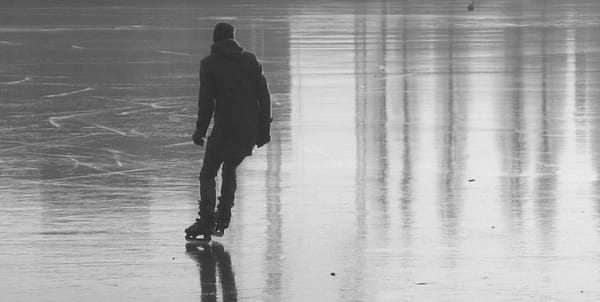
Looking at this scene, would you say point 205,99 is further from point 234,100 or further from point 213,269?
point 213,269

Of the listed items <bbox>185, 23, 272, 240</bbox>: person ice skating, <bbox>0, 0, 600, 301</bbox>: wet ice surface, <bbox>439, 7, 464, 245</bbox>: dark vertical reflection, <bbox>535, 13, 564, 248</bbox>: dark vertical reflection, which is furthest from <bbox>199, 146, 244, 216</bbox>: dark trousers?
<bbox>535, 13, 564, 248</bbox>: dark vertical reflection

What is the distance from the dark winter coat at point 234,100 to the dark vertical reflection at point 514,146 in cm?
184

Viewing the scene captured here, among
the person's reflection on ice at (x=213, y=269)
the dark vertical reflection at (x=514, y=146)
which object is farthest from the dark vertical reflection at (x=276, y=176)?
the dark vertical reflection at (x=514, y=146)

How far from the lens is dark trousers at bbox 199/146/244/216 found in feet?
35.8

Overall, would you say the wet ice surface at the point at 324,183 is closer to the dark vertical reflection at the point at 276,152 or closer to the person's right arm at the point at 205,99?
the dark vertical reflection at the point at 276,152

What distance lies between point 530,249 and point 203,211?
2088 mm

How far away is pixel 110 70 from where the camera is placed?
90.3 feet

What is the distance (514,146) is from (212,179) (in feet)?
18.6

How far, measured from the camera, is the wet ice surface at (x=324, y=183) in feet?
30.6

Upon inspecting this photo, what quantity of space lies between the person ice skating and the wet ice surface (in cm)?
26

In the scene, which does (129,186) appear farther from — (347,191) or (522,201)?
(522,201)

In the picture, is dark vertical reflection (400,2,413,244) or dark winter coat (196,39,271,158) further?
dark vertical reflection (400,2,413,244)

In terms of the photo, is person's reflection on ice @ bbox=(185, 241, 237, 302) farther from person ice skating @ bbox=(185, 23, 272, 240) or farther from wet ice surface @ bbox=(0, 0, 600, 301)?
person ice skating @ bbox=(185, 23, 272, 240)

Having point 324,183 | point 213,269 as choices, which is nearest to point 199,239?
point 213,269
